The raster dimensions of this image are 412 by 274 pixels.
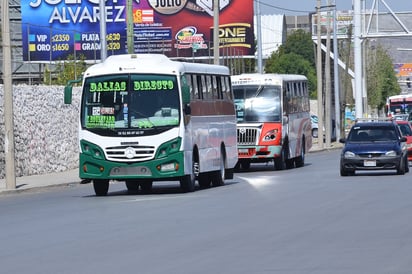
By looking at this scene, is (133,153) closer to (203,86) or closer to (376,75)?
(203,86)

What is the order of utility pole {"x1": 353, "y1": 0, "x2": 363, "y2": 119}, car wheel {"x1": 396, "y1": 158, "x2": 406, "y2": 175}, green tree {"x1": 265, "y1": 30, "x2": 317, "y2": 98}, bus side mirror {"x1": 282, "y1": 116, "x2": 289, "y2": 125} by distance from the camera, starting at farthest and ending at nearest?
green tree {"x1": 265, "y1": 30, "x2": 317, "y2": 98}, utility pole {"x1": 353, "y1": 0, "x2": 363, "y2": 119}, bus side mirror {"x1": 282, "y1": 116, "x2": 289, "y2": 125}, car wheel {"x1": 396, "y1": 158, "x2": 406, "y2": 175}

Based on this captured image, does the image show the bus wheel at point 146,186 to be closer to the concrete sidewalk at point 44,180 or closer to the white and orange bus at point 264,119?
the concrete sidewalk at point 44,180

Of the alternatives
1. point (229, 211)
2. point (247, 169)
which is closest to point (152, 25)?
point (247, 169)

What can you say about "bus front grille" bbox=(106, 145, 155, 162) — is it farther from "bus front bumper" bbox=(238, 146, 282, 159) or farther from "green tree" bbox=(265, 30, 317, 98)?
"green tree" bbox=(265, 30, 317, 98)

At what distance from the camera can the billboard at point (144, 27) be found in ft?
256

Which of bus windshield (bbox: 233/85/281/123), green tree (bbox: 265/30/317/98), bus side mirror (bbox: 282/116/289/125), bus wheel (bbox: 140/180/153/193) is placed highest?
green tree (bbox: 265/30/317/98)

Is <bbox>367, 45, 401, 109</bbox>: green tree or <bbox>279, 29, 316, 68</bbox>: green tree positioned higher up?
<bbox>279, 29, 316, 68</bbox>: green tree

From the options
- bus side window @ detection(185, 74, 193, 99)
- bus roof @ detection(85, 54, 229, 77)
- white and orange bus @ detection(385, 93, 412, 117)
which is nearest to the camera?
bus roof @ detection(85, 54, 229, 77)

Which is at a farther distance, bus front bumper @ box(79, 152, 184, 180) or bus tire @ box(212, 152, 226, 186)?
bus tire @ box(212, 152, 226, 186)

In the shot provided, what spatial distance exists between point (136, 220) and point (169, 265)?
678 centimetres

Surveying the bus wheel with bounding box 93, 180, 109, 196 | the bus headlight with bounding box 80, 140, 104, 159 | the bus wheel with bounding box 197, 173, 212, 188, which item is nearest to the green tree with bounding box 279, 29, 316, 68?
the bus wheel with bounding box 197, 173, 212, 188

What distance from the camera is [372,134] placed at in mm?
35750

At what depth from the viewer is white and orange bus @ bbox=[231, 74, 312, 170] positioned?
39875 millimetres

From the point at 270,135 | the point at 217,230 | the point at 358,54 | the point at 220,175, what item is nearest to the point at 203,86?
the point at 220,175
